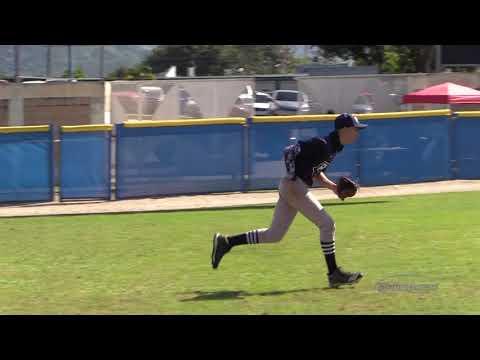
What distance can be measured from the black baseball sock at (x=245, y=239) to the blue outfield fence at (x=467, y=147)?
11502mm

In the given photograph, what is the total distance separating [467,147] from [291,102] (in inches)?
699

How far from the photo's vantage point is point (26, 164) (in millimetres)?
17328

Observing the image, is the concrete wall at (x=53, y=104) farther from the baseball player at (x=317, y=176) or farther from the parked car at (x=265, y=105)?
the baseball player at (x=317, y=176)

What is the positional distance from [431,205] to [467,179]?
441cm

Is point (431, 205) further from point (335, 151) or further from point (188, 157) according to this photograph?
point (335, 151)

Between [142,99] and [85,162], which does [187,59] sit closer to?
[142,99]

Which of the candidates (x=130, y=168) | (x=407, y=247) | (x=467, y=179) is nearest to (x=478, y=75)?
(x=467, y=179)

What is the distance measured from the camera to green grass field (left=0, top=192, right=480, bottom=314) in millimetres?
7797

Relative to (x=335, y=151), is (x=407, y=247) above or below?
below

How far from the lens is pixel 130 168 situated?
17.7 m

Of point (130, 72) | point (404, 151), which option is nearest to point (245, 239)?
point (404, 151)

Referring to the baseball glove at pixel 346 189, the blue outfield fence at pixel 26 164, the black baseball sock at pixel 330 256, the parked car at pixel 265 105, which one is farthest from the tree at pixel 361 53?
the black baseball sock at pixel 330 256

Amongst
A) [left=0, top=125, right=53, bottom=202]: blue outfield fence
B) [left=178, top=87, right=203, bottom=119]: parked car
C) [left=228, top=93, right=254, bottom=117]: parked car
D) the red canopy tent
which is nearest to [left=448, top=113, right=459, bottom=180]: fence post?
the red canopy tent

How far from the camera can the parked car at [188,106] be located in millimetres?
24500
